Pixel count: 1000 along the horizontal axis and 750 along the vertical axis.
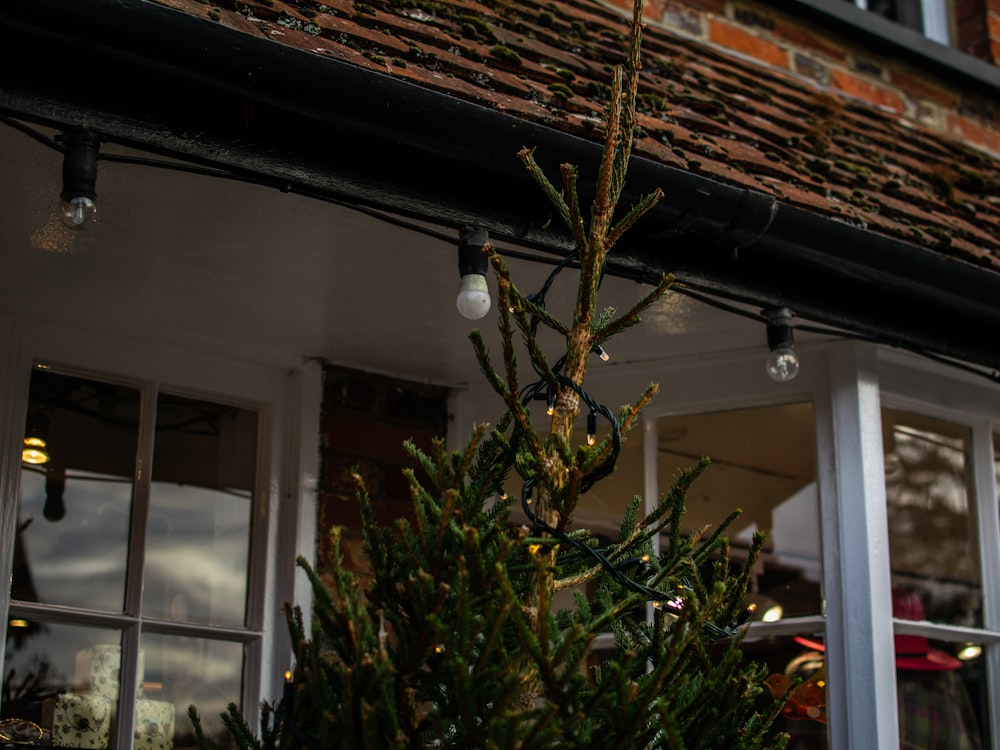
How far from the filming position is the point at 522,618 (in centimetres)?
218

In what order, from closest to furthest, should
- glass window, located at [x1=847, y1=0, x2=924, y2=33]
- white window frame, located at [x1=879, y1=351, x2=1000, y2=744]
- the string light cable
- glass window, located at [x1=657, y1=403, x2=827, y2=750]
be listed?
the string light cable, glass window, located at [x1=657, y1=403, x2=827, y2=750], white window frame, located at [x1=879, y1=351, x2=1000, y2=744], glass window, located at [x1=847, y1=0, x2=924, y2=33]

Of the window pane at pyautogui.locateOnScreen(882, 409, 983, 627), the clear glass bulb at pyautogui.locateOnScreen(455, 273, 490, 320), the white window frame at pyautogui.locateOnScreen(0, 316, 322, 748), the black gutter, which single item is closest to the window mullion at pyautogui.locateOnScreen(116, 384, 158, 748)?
the white window frame at pyautogui.locateOnScreen(0, 316, 322, 748)

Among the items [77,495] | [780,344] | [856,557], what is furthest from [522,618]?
[77,495]

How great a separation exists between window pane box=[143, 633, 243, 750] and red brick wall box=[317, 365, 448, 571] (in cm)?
37

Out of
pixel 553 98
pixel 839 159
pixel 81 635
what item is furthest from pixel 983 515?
pixel 81 635

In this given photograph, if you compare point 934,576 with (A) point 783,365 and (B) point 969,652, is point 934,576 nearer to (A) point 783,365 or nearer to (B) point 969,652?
(B) point 969,652

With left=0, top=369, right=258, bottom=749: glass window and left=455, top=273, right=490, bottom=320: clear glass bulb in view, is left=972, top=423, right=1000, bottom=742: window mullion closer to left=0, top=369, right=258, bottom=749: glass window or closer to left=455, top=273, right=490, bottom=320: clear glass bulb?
left=455, top=273, right=490, bottom=320: clear glass bulb

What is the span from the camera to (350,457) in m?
4.23

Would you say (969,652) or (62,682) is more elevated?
(969,652)

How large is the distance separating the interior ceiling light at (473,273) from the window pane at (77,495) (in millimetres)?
1246

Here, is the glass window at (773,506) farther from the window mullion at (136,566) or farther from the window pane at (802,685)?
the window mullion at (136,566)

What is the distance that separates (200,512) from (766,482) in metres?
1.67

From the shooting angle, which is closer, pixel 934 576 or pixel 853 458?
pixel 853 458

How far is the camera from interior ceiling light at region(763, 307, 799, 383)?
359cm
